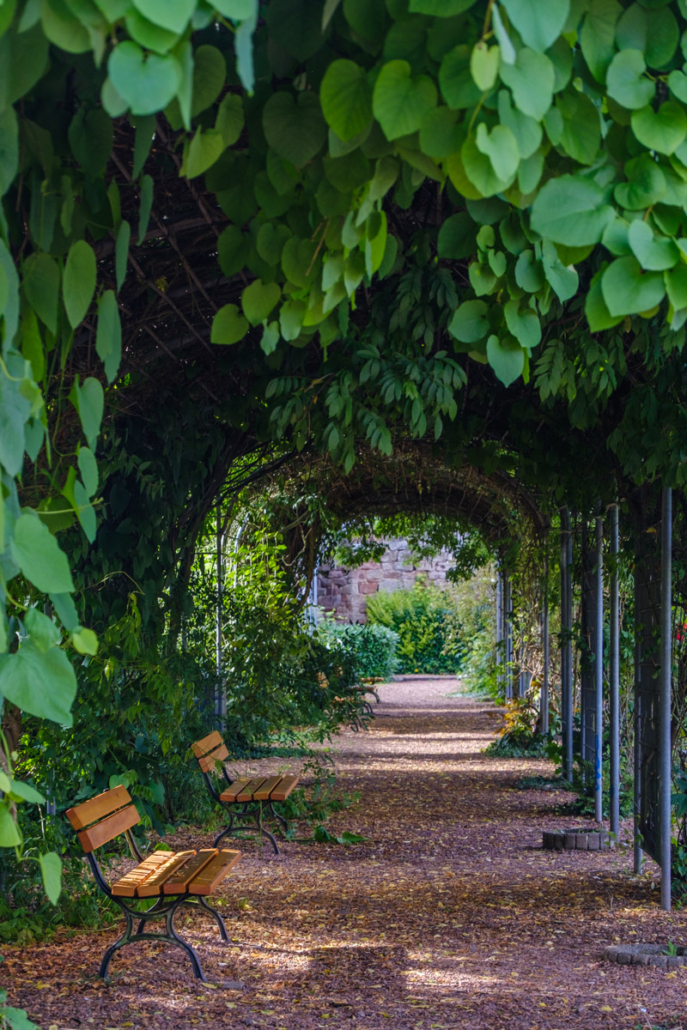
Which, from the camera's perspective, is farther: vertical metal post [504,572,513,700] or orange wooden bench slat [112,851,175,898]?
vertical metal post [504,572,513,700]

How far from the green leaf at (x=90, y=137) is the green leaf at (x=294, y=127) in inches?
8.9

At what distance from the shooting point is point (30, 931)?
3.63 meters

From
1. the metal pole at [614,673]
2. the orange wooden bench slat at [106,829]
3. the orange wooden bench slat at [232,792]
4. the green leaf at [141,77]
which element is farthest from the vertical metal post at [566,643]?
the green leaf at [141,77]

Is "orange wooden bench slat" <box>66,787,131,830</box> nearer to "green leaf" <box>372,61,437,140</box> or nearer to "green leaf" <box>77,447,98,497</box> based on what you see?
"green leaf" <box>77,447,98,497</box>

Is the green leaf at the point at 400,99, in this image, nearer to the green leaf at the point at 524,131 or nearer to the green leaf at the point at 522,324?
the green leaf at the point at 524,131

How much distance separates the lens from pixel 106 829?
356 centimetres

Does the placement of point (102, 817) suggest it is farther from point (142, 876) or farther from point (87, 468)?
point (87, 468)

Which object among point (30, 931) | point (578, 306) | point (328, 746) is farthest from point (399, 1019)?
point (328, 746)

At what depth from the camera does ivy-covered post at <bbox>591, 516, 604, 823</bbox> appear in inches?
223

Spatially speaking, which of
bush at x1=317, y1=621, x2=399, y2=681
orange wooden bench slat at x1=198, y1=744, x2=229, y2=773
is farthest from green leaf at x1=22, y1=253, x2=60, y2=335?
bush at x1=317, y1=621, x2=399, y2=681

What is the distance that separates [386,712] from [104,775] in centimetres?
1008

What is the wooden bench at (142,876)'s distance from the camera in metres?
3.38

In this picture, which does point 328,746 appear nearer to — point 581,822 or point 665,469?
point 581,822

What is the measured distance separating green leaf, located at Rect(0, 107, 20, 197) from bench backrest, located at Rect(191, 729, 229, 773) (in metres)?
4.71
